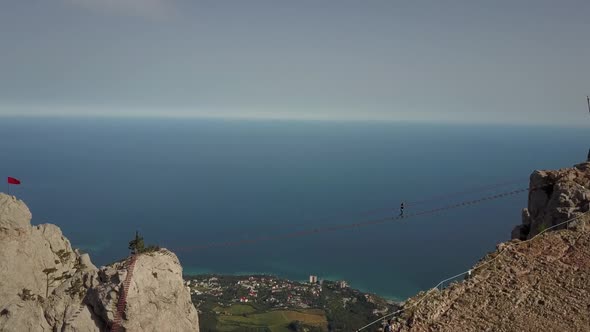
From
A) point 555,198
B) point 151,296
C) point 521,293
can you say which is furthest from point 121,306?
point 555,198

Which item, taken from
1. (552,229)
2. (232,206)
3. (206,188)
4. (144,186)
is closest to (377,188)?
(232,206)

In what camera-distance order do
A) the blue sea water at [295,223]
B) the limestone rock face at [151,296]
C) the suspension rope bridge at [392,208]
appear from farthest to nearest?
the suspension rope bridge at [392,208], the blue sea water at [295,223], the limestone rock face at [151,296]

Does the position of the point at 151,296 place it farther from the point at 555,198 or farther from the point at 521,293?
the point at 555,198

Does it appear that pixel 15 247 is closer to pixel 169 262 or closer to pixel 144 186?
pixel 169 262

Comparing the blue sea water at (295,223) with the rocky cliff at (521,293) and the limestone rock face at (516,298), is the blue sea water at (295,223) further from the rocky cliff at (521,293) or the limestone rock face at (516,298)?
the limestone rock face at (516,298)

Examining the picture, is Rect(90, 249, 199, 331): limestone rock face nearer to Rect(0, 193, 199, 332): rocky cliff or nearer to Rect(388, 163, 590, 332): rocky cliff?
Rect(0, 193, 199, 332): rocky cliff

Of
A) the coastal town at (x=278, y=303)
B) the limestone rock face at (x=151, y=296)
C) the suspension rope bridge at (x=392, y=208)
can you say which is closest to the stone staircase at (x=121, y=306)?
the limestone rock face at (x=151, y=296)

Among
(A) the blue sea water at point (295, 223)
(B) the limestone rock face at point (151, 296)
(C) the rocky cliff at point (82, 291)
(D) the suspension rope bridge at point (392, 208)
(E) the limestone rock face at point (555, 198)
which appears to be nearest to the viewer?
(B) the limestone rock face at point (151, 296)
